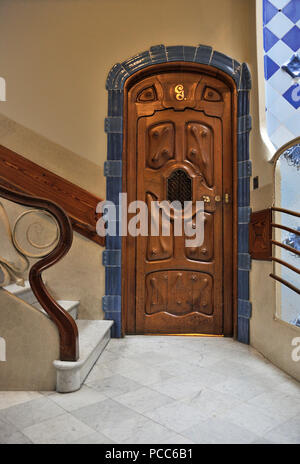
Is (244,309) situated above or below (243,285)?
below

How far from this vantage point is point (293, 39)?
2760mm

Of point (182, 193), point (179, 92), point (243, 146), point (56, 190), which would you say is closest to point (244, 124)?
point (243, 146)

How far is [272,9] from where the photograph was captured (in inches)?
111

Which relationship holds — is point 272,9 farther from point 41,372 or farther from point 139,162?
point 41,372

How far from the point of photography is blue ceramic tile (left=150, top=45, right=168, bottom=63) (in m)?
2.93

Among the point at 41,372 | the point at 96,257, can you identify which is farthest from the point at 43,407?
the point at 96,257

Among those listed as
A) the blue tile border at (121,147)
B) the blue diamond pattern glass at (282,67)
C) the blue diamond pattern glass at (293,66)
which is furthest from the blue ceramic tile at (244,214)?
the blue diamond pattern glass at (293,66)

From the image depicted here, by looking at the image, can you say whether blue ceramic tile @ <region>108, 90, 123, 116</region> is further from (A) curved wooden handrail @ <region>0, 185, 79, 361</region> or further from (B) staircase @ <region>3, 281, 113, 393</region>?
(B) staircase @ <region>3, 281, 113, 393</region>

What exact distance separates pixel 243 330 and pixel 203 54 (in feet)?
7.67

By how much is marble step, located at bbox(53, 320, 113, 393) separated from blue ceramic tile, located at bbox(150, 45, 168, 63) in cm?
226

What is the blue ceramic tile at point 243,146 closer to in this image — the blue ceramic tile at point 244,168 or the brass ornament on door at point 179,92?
the blue ceramic tile at point 244,168

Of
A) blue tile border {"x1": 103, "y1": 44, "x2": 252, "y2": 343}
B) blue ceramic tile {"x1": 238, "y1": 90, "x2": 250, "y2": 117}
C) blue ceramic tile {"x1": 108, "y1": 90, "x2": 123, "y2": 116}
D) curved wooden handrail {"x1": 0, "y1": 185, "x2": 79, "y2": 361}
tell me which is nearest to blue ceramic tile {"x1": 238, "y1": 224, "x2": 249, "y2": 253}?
blue tile border {"x1": 103, "y1": 44, "x2": 252, "y2": 343}

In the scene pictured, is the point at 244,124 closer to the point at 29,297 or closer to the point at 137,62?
the point at 137,62
